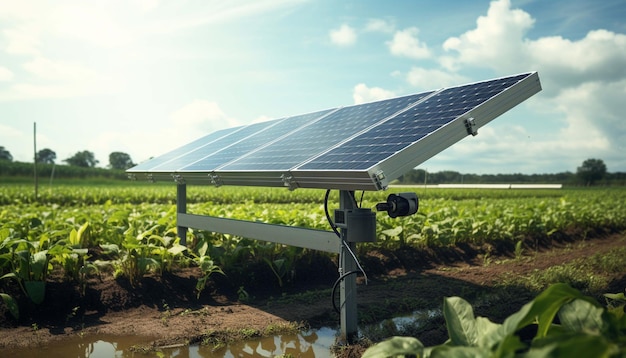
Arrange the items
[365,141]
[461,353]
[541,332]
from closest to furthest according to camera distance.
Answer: [461,353]
[541,332]
[365,141]

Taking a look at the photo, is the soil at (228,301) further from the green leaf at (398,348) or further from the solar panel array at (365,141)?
the green leaf at (398,348)

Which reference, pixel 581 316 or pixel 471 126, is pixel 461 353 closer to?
pixel 581 316

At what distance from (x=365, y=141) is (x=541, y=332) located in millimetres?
3528

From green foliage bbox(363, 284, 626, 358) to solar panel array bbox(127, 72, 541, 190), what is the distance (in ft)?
7.17

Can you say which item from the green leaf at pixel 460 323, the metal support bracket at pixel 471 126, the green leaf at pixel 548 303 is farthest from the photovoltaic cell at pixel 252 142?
the green leaf at pixel 548 303

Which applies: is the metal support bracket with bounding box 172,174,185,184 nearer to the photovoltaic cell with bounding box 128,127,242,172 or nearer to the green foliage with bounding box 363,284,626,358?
the photovoltaic cell with bounding box 128,127,242,172

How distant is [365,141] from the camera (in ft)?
17.8

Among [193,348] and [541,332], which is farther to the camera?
[193,348]

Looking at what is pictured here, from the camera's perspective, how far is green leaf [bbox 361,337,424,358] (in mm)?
2033

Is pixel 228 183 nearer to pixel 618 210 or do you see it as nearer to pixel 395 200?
pixel 395 200

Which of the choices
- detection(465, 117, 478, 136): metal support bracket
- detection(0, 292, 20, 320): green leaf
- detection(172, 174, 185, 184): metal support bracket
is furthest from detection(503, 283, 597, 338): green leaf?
detection(172, 174, 185, 184): metal support bracket

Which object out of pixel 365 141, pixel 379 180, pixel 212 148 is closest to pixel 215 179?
pixel 365 141

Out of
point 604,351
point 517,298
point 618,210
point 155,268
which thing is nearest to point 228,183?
point 155,268

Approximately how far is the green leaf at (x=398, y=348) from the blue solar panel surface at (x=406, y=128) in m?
2.43
